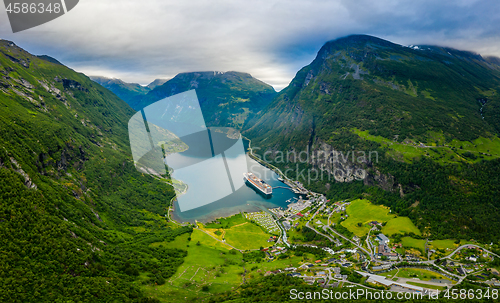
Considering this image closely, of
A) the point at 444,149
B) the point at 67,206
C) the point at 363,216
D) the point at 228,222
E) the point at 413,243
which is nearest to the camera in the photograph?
the point at 67,206

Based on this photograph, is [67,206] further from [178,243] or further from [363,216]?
[363,216]

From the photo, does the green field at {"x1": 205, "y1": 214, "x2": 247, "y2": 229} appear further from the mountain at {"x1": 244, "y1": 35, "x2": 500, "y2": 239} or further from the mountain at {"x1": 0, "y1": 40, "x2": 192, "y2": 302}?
the mountain at {"x1": 244, "y1": 35, "x2": 500, "y2": 239}

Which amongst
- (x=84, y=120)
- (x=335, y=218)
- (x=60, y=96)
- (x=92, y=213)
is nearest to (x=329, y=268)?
(x=335, y=218)

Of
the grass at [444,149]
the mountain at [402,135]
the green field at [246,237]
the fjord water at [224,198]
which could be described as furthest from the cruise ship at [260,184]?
the grass at [444,149]

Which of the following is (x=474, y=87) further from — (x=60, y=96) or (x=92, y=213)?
(x=60, y=96)

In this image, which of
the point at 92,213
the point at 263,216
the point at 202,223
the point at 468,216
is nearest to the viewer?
the point at 92,213

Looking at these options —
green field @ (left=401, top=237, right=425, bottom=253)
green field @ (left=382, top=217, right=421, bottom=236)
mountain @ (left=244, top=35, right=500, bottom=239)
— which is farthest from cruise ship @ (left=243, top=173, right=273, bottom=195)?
green field @ (left=401, top=237, right=425, bottom=253)

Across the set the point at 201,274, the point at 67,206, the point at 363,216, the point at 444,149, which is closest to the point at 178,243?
the point at 201,274
